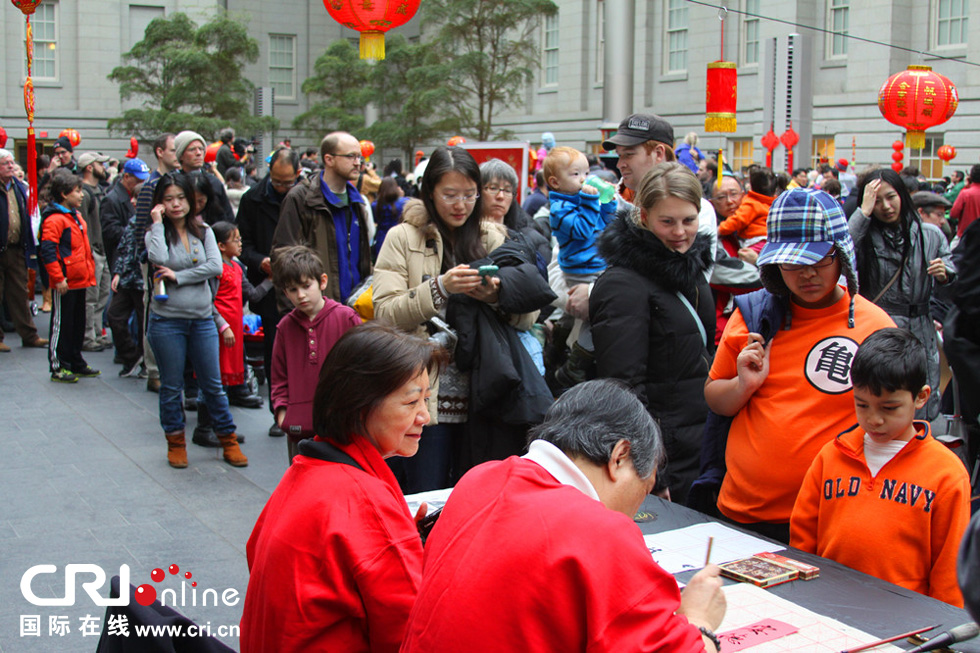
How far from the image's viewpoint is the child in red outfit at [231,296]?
25.2ft

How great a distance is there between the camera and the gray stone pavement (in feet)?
14.6

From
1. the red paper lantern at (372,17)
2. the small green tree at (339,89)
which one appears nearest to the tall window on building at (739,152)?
the small green tree at (339,89)

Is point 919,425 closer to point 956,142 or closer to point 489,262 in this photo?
point 489,262

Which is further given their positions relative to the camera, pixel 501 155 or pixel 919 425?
pixel 501 155

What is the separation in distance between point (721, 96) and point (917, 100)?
2.86 metres

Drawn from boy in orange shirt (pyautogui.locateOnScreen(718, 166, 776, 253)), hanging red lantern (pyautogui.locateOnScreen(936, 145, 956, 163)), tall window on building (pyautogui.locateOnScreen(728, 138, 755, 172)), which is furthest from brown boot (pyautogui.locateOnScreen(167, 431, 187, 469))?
tall window on building (pyautogui.locateOnScreen(728, 138, 755, 172))

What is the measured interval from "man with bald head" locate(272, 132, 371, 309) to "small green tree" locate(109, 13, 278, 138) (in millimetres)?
26698

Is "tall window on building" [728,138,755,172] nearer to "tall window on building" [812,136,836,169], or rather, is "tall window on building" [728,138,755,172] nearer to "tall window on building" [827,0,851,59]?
"tall window on building" [812,136,836,169]

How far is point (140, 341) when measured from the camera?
9.23m

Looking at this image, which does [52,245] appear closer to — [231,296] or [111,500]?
[231,296]

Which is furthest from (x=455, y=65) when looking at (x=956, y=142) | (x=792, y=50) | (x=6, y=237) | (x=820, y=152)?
(x=6, y=237)

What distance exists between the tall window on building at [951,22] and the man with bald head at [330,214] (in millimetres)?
23114

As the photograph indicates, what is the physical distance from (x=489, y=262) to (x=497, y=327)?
0.97 feet

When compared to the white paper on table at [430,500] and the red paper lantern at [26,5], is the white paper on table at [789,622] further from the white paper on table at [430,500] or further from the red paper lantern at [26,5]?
the red paper lantern at [26,5]
